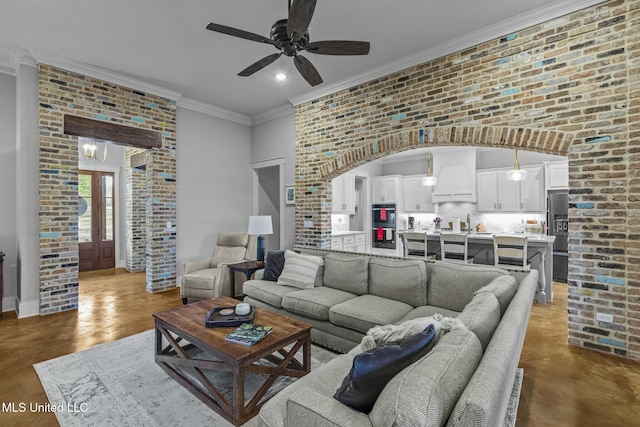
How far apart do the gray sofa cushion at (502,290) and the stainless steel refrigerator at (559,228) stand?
4.53m

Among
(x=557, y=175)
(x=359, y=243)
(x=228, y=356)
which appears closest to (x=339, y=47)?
(x=228, y=356)

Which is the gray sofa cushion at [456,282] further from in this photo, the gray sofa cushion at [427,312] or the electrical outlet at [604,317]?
the electrical outlet at [604,317]

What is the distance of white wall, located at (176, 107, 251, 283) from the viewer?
5.44 m

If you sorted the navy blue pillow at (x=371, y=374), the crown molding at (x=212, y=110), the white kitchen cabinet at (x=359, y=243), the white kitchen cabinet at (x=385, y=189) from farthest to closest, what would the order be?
1. the white kitchen cabinet at (x=385, y=189)
2. the white kitchen cabinet at (x=359, y=243)
3. the crown molding at (x=212, y=110)
4. the navy blue pillow at (x=371, y=374)

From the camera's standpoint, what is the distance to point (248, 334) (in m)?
2.18

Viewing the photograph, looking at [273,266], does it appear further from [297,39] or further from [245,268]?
[297,39]

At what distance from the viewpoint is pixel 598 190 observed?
2857mm

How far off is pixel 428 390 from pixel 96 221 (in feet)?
26.2

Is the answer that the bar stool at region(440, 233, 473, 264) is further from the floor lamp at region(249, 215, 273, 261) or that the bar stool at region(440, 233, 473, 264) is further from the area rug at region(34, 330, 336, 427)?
the area rug at region(34, 330, 336, 427)

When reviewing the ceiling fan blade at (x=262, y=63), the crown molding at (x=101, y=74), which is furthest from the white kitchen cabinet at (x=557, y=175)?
the crown molding at (x=101, y=74)

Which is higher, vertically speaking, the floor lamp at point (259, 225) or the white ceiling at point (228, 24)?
the white ceiling at point (228, 24)

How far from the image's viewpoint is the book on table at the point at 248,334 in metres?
2.10

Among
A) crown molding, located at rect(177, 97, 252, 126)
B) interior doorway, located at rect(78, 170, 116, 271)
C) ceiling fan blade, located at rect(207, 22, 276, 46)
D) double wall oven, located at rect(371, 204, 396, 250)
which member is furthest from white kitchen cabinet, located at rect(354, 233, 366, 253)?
interior doorway, located at rect(78, 170, 116, 271)

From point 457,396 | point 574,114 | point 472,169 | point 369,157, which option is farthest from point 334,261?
point 472,169
